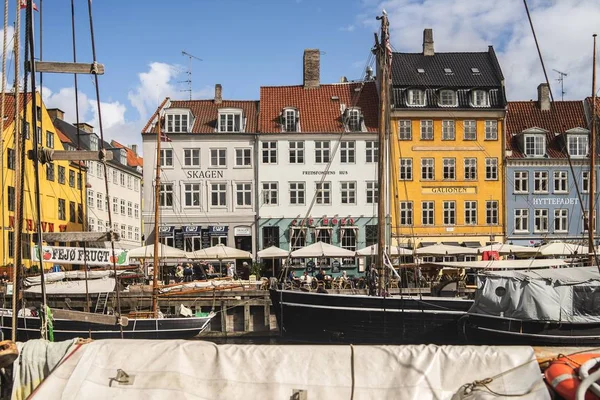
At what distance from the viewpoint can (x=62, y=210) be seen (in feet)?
166

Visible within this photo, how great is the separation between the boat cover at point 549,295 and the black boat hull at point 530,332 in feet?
0.78

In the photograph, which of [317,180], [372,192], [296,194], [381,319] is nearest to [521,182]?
[372,192]

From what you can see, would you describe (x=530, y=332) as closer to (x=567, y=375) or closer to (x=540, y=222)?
(x=567, y=375)

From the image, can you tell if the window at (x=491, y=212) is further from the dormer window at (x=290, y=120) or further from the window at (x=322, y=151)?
the dormer window at (x=290, y=120)

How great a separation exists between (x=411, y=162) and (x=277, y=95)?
10282mm

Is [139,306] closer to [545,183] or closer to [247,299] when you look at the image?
[247,299]

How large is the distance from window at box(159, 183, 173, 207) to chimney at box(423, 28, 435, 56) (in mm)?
20032

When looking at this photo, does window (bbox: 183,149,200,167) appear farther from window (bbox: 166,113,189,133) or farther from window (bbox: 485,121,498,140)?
window (bbox: 485,121,498,140)

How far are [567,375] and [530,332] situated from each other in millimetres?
16986

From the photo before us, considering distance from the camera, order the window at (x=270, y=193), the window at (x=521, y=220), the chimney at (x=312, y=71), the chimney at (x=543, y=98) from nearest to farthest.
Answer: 1. the window at (x=270, y=193)
2. the window at (x=521, y=220)
3. the chimney at (x=312, y=71)
4. the chimney at (x=543, y=98)

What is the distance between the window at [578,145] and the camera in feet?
162

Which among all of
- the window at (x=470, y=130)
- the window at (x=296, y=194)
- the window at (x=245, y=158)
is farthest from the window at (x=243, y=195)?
the window at (x=470, y=130)

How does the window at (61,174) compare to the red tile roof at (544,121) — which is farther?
the window at (61,174)

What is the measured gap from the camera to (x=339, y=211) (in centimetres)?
4744
